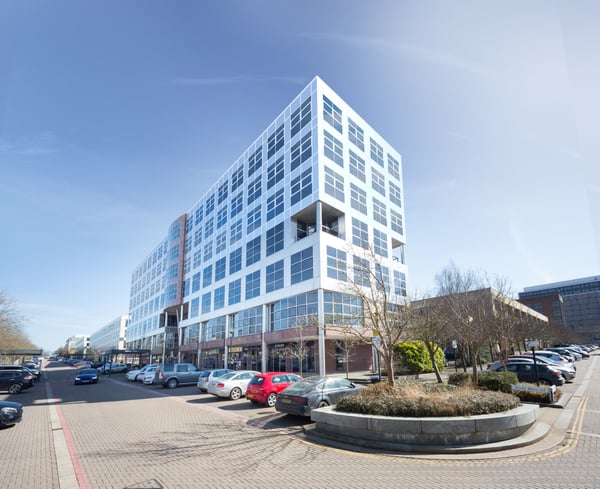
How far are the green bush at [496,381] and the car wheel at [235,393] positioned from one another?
1132cm

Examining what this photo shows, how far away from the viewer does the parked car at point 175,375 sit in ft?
88.7

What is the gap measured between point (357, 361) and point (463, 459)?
28.2m

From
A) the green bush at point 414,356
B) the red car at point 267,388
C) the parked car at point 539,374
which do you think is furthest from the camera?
the green bush at point 414,356

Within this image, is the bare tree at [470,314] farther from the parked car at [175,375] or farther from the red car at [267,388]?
the parked car at [175,375]

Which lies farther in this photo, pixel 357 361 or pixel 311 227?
pixel 311 227

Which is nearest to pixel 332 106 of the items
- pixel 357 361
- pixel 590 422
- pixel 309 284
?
pixel 309 284

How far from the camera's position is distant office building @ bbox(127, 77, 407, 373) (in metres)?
32.0

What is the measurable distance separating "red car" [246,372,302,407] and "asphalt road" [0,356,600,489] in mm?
3247

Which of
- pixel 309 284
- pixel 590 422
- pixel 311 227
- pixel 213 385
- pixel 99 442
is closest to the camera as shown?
pixel 99 442

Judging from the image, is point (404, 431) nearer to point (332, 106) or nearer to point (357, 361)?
point (357, 361)

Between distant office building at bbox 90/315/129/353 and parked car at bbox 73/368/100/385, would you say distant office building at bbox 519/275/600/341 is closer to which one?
parked car at bbox 73/368/100/385

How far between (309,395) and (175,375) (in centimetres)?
1859

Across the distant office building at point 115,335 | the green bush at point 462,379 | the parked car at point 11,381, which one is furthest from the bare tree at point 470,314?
the distant office building at point 115,335

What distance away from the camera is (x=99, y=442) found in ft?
32.2
